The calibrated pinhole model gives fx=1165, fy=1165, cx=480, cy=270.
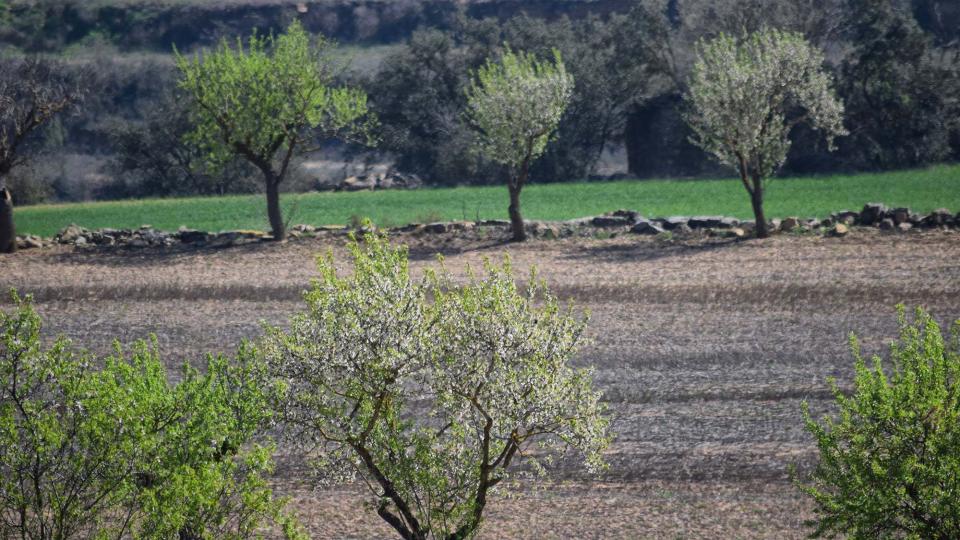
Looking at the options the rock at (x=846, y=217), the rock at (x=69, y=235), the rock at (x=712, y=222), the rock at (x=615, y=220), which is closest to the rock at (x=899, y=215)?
the rock at (x=846, y=217)

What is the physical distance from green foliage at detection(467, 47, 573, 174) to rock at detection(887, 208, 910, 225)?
11.0 meters

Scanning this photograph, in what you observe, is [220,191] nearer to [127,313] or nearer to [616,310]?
[127,313]

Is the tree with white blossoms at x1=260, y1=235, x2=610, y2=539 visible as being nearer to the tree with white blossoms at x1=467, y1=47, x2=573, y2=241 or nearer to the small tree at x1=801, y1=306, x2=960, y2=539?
the small tree at x1=801, y1=306, x2=960, y2=539

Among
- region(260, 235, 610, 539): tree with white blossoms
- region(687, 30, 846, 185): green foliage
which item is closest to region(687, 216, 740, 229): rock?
region(687, 30, 846, 185): green foliage

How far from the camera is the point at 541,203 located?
167 ft

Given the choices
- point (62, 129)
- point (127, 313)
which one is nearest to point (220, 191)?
point (62, 129)

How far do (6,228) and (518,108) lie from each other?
17590mm

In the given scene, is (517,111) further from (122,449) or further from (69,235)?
(122,449)

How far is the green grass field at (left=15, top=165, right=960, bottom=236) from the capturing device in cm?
4481

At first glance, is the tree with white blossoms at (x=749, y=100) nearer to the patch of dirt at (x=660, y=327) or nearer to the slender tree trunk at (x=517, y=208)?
the patch of dirt at (x=660, y=327)

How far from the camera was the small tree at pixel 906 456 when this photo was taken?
11.8 meters

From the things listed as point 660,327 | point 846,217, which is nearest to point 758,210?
point 846,217

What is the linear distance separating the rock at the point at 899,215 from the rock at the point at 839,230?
5.69 ft

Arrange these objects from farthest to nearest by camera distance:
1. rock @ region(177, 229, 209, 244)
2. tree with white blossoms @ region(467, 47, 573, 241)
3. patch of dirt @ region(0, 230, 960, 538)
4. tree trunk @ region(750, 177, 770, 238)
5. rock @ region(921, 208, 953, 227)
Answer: rock @ region(177, 229, 209, 244) → tree with white blossoms @ region(467, 47, 573, 241) → tree trunk @ region(750, 177, 770, 238) → rock @ region(921, 208, 953, 227) → patch of dirt @ region(0, 230, 960, 538)
